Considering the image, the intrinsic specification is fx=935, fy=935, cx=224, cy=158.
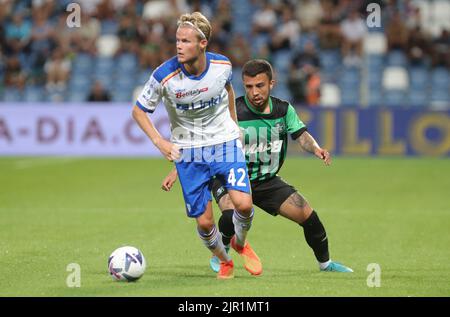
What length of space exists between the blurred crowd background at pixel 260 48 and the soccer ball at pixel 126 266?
15.1 metres

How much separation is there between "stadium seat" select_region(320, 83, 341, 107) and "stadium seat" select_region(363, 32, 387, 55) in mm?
1267

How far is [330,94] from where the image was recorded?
23438mm

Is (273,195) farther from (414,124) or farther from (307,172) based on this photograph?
(414,124)

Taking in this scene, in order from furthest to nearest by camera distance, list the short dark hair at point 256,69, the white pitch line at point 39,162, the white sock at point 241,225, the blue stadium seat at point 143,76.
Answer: the blue stadium seat at point 143,76
the white pitch line at point 39,162
the short dark hair at point 256,69
the white sock at point 241,225

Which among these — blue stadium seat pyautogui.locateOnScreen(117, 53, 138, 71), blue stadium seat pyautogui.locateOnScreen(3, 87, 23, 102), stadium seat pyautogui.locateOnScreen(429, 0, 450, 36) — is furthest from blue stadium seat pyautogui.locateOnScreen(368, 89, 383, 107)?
blue stadium seat pyautogui.locateOnScreen(3, 87, 23, 102)

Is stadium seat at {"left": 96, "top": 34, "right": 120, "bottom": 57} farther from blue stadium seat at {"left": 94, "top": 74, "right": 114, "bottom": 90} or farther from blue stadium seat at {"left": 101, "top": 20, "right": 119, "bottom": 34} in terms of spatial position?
blue stadium seat at {"left": 94, "top": 74, "right": 114, "bottom": 90}

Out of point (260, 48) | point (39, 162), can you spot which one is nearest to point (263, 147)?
point (39, 162)

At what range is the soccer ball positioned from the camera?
25.1ft

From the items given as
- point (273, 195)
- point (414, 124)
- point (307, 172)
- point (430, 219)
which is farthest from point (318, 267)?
point (414, 124)

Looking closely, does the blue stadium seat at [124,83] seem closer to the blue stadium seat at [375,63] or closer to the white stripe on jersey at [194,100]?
the blue stadium seat at [375,63]

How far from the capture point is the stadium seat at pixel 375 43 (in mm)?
23703

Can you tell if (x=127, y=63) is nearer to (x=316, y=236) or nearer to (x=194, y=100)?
(x=316, y=236)

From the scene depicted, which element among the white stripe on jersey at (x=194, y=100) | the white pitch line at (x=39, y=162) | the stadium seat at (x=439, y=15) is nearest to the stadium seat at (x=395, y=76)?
the stadium seat at (x=439, y=15)
